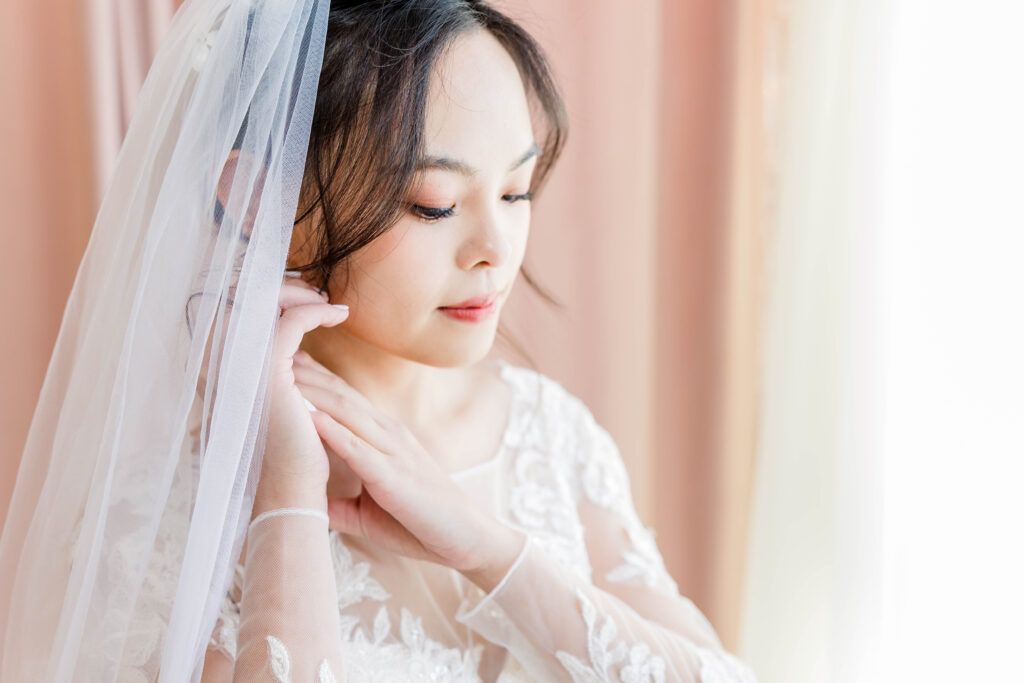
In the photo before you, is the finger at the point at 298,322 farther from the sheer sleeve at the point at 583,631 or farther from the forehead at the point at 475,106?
the sheer sleeve at the point at 583,631

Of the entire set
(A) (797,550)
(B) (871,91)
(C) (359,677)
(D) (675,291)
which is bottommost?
(A) (797,550)

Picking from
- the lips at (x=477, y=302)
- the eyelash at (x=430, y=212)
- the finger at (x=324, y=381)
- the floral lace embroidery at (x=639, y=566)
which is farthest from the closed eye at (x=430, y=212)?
the floral lace embroidery at (x=639, y=566)

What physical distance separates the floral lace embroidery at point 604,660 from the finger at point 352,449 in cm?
29

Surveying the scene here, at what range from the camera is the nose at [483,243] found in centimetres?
101

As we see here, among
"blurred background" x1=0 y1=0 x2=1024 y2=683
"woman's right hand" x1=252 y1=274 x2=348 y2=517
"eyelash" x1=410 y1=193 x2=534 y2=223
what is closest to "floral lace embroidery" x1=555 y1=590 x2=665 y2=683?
"woman's right hand" x1=252 y1=274 x2=348 y2=517

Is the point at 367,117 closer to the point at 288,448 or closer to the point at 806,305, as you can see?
Answer: the point at 288,448

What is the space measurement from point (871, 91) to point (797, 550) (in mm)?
845

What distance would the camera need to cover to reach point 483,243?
1.01 m

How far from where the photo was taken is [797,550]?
68.9 inches

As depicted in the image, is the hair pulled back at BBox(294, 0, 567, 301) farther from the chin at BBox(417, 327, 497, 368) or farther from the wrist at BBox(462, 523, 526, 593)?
the wrist at BBox(462, 523, 526, 593)

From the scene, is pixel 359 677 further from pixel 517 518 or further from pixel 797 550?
pixel 797 550

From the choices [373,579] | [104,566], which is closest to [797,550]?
[373,579]

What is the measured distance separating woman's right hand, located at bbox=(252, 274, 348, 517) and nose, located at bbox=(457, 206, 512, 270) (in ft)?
0.65

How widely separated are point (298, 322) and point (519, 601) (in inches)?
16.0
